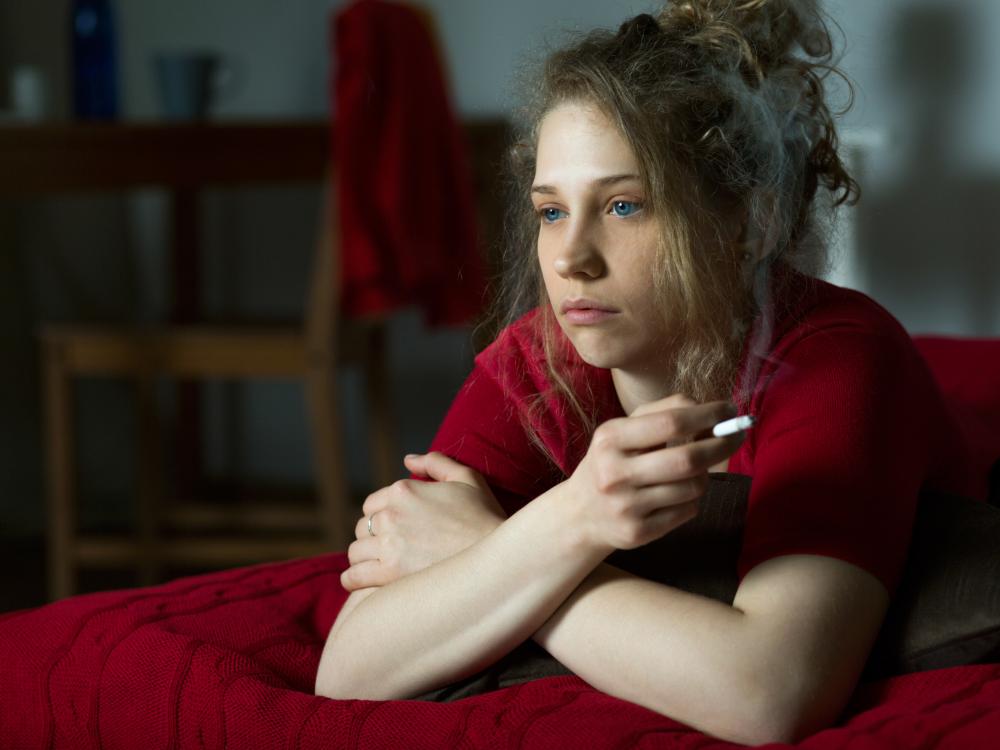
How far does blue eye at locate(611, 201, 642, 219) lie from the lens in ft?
3.07

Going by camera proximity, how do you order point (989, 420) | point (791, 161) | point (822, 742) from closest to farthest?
point (822, 742)
point (791, 161)
point (989, 420)

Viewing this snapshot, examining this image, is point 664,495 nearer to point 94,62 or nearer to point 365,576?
point 365,576

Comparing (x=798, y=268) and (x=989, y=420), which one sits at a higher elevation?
(x=798, y=268)

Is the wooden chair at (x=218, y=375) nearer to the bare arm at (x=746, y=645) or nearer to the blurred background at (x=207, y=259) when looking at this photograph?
the blurred background at (x=207, y=259)

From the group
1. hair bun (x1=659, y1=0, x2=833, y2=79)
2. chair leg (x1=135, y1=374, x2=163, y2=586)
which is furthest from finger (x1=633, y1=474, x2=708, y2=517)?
chair leg (x1=135, y1=374, x2=163, y2=586)

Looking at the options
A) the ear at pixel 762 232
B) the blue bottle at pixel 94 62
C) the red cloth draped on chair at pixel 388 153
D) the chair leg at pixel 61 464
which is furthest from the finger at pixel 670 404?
the blue bottle at pixel 94 62

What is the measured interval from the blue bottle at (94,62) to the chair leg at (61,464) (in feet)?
1.68

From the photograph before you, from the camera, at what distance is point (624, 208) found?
939 millimetres

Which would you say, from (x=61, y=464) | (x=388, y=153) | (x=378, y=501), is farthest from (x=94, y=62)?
(x=378, y=501)

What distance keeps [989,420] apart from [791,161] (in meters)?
0.45

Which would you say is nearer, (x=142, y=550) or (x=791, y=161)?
(x=791, y=161)

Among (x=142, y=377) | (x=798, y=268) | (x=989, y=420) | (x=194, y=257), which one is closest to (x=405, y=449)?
(x=194, y=257)

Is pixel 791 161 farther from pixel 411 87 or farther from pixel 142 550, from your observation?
pixel 142 550

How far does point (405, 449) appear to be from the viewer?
3441 mm
